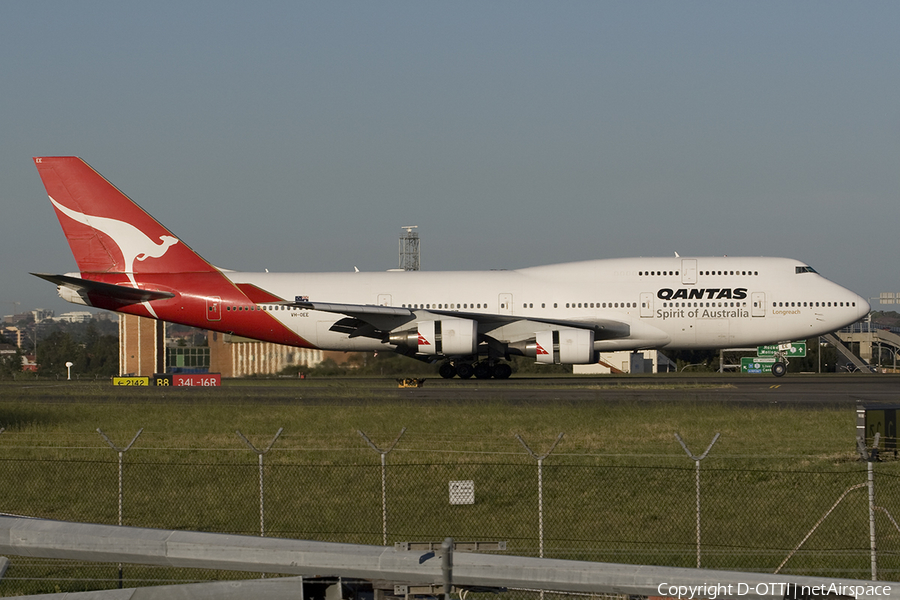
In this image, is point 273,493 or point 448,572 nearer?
point 448,572

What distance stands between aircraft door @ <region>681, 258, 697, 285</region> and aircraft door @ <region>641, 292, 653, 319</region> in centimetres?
138

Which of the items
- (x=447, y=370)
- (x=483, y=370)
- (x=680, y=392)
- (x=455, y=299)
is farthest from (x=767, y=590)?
(x=447, y=370)

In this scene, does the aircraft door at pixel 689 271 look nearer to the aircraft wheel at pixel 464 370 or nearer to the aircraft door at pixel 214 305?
the aircraft wheel at pixel 464 370

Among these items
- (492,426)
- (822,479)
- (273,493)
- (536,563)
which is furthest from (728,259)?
(536,563)

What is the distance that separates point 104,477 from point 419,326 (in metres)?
19.0

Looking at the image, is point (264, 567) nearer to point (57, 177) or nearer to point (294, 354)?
point (57, 177)

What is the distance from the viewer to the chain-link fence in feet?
36.5

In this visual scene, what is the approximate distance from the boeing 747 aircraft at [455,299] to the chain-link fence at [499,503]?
55.9ft

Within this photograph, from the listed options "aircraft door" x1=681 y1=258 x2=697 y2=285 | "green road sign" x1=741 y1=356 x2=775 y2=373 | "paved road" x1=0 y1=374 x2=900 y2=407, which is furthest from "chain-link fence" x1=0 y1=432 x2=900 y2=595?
"green road sign" x1=741 y1=356 x2=775 y2=373

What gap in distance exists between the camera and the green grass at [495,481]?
11875 mm

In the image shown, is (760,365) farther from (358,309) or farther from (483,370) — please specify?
(358,309)

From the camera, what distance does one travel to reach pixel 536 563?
5.84 metres

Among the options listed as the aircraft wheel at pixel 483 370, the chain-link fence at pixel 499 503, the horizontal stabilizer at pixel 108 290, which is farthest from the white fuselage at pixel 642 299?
the chain-link fence at pixel 499 503

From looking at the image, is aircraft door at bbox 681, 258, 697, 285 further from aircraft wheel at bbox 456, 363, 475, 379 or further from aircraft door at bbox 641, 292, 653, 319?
aircraft wheel at bbox 456, 363, 475, 379
